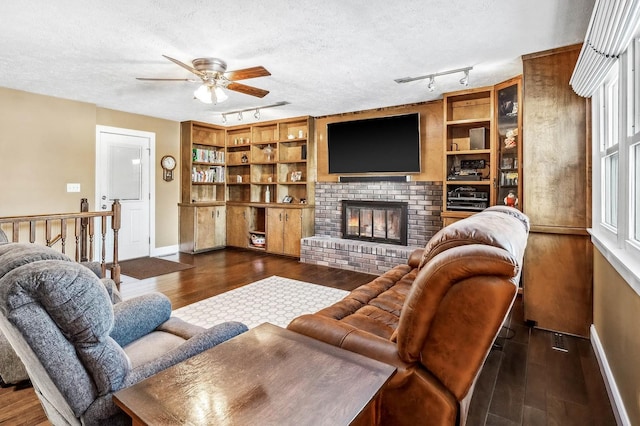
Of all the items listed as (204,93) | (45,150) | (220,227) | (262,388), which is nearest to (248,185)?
(220,227)

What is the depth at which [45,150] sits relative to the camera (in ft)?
15.0

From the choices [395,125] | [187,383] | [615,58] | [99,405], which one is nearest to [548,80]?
[615,58]

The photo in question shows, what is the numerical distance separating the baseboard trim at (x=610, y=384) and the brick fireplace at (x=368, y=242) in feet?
7.67

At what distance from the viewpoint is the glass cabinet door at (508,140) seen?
12.2ft

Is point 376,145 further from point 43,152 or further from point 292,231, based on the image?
point 43,152

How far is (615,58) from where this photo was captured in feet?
6.50

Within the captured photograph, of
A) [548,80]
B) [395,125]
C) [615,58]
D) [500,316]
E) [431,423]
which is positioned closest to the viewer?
[500,316]

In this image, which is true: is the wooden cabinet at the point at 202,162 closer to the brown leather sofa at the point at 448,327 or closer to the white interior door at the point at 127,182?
the white interior door at the point at 127,182

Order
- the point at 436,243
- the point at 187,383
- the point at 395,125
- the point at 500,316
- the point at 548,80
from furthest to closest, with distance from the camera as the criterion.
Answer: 1. the point at 395,125
2. the point at 548,80
3. the point at 436,243
4. the point at 500,316
5. the point at 187,383

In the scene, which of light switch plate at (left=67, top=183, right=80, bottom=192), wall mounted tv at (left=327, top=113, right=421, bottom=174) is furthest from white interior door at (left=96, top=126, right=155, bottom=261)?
wall mounted tv at (left=327, top=113, right=421, bottom=174)

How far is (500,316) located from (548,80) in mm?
2663

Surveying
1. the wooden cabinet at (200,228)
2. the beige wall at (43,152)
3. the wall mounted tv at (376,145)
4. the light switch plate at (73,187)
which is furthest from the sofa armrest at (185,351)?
the wooden cabinet at (200,228)

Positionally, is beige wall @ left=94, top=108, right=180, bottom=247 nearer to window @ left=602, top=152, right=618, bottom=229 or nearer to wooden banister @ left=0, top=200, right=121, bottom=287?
wooden banister @ left=0, top=200, right=121, bottom=287

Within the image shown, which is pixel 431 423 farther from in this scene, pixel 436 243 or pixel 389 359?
pixel 436 243
